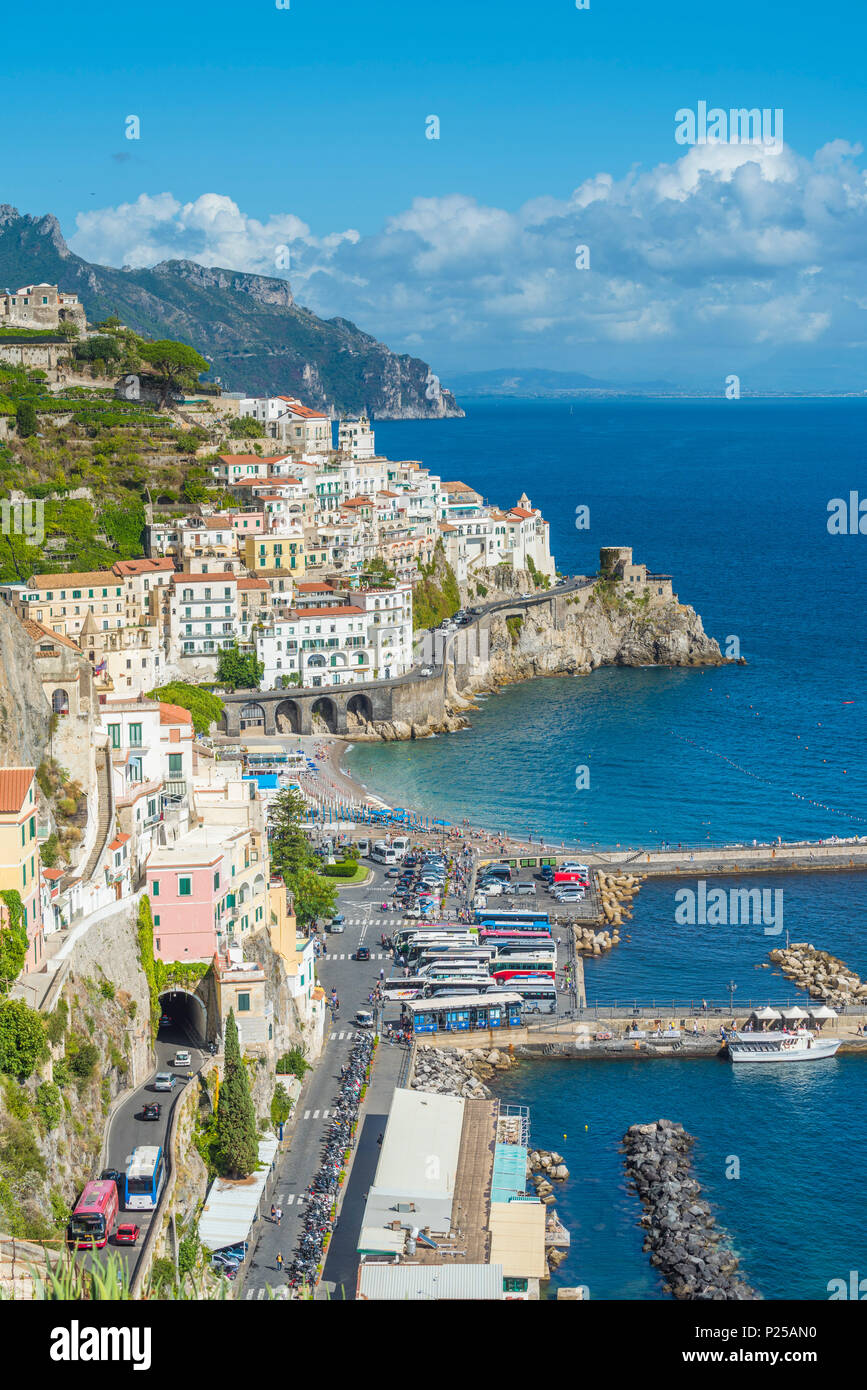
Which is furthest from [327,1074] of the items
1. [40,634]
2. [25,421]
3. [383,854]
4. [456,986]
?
[25,421]

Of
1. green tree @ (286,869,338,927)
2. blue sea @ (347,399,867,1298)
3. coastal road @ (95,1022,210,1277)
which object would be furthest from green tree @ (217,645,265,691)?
coastal road @ (95,1022,210,1277)

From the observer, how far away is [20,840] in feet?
79.3

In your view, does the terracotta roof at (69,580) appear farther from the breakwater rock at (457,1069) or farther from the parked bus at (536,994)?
the breakwater rock at (457,1069)

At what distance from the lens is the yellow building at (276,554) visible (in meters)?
71.1

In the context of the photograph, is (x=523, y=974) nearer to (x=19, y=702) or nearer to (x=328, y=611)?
(x=19, y=702)

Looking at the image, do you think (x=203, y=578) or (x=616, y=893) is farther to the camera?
(x=203, y=578)

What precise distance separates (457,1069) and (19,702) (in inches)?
505

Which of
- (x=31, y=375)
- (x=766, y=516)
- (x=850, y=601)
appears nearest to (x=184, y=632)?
(x=31, y=375)

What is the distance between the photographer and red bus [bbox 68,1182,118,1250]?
69.6 feet

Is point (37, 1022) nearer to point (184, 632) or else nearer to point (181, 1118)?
point (181, 1118)

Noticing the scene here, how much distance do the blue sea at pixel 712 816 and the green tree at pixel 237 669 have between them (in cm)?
571

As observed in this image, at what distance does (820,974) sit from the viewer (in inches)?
1559

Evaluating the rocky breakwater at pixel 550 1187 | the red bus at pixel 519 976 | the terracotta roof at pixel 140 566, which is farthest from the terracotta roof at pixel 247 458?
the rocky breakwater at pixel 550 1187
